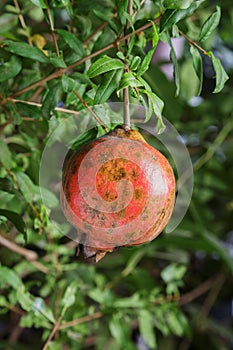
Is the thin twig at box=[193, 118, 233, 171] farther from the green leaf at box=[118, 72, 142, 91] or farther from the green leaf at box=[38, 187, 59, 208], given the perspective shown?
the green leaf at box=[118, 72, 142, 91]

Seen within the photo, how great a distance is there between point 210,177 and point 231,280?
0.23 m

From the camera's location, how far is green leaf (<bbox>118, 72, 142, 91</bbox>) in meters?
0.30

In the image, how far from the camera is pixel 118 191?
0.97ft

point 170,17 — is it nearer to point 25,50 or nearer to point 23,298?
point 25,50

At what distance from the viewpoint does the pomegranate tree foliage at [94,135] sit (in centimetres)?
38

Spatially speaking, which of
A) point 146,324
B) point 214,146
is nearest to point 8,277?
point 146,324

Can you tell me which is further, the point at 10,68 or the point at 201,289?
the point at 201,289

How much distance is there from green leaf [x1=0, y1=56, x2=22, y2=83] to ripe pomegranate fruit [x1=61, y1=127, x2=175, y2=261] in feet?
0.43

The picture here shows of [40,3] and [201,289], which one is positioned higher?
[40,3]

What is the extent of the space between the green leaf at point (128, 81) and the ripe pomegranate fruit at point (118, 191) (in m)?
0.03

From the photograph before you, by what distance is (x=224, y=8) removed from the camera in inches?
33.1

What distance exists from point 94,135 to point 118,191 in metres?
0.09

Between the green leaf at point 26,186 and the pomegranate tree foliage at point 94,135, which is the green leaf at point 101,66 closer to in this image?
the pomegranate tree foliage at point 94,135

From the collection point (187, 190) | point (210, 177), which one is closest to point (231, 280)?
point (210, 177)
